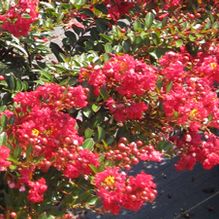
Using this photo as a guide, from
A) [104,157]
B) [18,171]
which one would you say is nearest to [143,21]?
[104,157]

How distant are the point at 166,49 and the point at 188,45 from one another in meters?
0.22

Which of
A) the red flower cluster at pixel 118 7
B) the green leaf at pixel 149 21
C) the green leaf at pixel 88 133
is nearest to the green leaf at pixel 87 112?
the green leaf at pixel 88 133

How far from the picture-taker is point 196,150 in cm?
212

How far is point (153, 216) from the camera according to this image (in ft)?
10.3

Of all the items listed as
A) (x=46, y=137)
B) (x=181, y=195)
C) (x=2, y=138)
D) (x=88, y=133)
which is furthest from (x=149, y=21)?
(x=181, y=195)

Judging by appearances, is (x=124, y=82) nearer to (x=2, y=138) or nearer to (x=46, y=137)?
(x=46, y=137)

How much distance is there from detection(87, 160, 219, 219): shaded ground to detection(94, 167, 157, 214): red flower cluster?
56.5 inches

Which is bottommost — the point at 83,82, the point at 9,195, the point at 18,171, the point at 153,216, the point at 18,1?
the point at 153,216

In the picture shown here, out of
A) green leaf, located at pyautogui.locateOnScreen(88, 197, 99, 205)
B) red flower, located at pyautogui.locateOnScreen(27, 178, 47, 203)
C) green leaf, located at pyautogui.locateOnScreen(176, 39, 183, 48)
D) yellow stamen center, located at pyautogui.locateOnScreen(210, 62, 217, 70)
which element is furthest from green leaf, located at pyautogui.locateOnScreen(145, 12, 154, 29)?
Result: red flower, located at pyautogui.locateOnScreen(27, 178, 47, 203)

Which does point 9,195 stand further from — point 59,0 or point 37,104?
point 59,0

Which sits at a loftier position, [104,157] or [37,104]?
[37,104]

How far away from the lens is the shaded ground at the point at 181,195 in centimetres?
317

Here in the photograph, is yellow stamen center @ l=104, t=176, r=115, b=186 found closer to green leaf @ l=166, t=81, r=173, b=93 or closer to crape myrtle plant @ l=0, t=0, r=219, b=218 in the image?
crape myrtle plant @ l=0, t=0, r=219, b=218

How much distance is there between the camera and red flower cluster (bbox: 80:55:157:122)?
190cm
